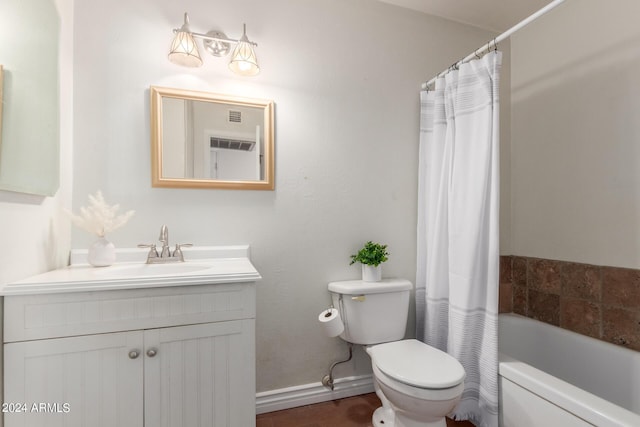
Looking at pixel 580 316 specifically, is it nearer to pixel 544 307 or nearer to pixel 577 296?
pixel 577 296

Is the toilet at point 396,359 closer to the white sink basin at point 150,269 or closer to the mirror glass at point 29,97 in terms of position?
the white sink basin at point 150,269

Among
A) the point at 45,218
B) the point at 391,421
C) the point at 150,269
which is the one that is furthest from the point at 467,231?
the point at 45,218

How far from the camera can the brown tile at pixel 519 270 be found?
215cm

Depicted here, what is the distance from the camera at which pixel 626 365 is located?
151 centimetres

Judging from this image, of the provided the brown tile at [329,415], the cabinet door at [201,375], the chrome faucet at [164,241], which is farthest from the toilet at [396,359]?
the chrome faucet at [164,241]

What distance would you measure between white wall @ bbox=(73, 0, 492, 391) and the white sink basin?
6.5 inches

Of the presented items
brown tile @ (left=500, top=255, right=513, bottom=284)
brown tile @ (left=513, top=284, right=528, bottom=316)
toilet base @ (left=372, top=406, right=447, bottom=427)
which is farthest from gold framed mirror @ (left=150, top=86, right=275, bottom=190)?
brown tile @ (left=513, top=284, right=528, bottom=316)

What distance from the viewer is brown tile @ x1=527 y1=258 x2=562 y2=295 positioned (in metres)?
1.93

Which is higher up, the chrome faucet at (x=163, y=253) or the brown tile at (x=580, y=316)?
the chrome faucet at (x=163, y=253)

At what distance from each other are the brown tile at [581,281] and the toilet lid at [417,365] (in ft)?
3.19

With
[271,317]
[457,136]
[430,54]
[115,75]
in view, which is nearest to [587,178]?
[457,136]

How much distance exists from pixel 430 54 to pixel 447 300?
5.34ft

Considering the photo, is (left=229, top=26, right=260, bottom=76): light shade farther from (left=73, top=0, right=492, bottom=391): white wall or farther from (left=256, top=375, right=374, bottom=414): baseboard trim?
(left=256, top=375, right=374, bottom=414): baseboard trim

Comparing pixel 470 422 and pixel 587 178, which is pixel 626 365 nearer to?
pixel 470 422
